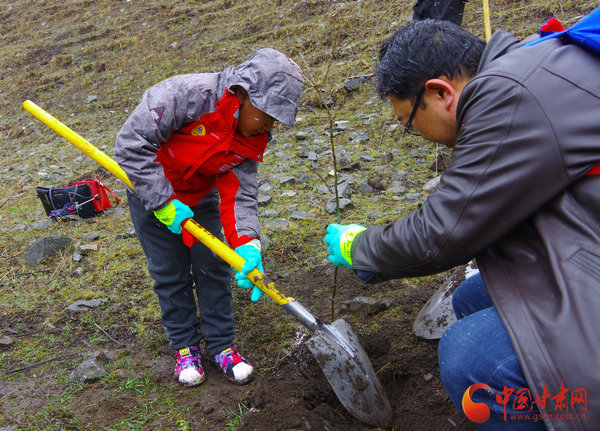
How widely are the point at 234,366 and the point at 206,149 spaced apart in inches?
47.0

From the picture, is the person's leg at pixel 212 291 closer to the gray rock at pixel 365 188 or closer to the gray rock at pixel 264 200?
the gray rock at pixel 264 200

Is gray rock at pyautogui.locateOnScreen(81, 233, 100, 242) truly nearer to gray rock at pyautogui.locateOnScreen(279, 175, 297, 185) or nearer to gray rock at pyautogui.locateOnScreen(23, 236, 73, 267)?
gray rock at pyautogui.locateOnScreen(23, 236, 73, 267)

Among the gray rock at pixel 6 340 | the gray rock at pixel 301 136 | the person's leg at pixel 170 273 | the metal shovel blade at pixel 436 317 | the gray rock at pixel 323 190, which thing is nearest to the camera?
the metal shovel blade at pixel 436 317

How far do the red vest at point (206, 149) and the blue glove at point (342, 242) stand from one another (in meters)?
0.72

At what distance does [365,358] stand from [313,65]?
268 inches

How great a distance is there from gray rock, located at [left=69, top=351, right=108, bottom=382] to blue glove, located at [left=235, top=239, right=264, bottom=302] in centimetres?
103

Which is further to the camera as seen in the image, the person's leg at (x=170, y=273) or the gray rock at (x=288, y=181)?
the gray rock at (x=288, y=181)

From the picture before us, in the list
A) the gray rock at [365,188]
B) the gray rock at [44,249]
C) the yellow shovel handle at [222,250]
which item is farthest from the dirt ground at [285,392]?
the gray rock at [365,188]

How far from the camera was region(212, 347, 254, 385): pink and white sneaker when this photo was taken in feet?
8.43

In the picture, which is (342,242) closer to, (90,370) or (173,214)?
(173,214)

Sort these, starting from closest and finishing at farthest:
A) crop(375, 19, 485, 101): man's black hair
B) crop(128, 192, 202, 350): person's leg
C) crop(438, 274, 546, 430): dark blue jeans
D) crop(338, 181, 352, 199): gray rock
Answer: crop(438, 274, 546, 430): dark blue jeans, crop(375, 19, 485, 101): man's black hair, crop(128, 192, 202, 350): person's leg, crop(338, 181, 352, 199): gray rock

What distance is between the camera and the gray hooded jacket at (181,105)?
2199 mm

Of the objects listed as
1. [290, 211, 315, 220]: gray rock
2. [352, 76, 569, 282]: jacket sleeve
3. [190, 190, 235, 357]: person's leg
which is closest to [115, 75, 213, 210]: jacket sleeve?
[190, 190, 235, 357]: person's leg

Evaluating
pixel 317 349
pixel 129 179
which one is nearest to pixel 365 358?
pixel 317 349
